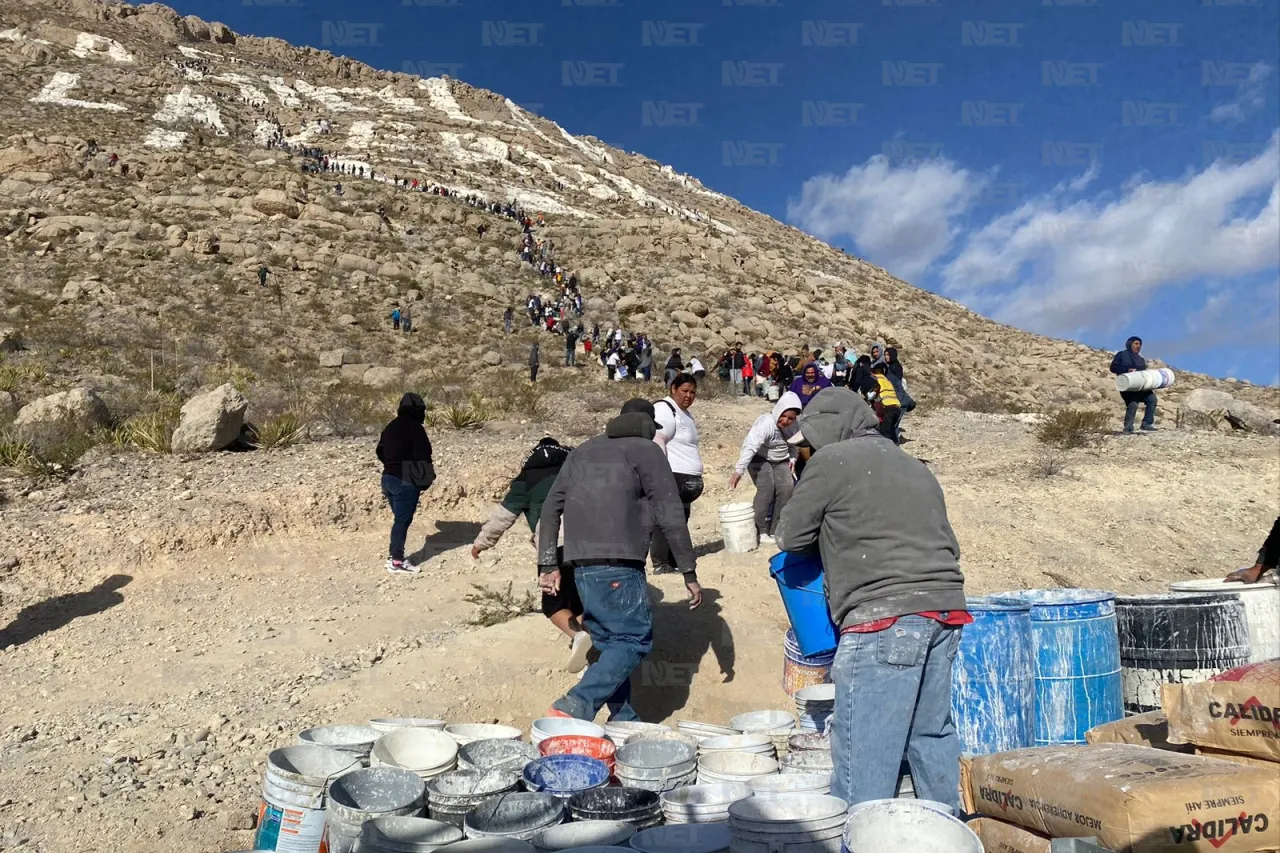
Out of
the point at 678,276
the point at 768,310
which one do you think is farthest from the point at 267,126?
the point at 768,310

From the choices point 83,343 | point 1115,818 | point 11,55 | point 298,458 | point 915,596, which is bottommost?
point 1115,818

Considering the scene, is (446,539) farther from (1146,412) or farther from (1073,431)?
(1146,412)

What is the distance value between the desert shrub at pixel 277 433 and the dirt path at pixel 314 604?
350 mm

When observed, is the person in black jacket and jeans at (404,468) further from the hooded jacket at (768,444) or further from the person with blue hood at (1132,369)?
the person with blue hood at (1132,369)

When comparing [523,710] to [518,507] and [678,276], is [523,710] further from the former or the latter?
[678,276]

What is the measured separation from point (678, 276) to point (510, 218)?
1158cm

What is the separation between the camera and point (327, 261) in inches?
1113

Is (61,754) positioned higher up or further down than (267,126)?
further down

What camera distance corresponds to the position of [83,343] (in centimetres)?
1755

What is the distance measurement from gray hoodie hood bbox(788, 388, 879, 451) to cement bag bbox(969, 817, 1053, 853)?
1.35 meters

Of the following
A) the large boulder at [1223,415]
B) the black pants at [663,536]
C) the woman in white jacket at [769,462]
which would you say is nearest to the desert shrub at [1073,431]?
the large boulder at [1223,415]

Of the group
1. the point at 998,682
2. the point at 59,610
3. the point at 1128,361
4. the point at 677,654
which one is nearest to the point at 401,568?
the point at 59,610

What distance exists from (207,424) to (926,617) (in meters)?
9.35

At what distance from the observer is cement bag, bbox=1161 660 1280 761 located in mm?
2291
